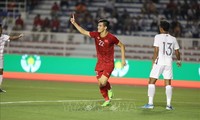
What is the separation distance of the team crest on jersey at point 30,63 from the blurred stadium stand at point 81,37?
6.39 ft

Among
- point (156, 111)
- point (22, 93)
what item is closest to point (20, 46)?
point (22, 93)

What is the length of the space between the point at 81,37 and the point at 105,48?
15.2 metres

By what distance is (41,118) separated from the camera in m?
13.1

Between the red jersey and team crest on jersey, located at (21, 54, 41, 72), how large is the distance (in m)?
13.6

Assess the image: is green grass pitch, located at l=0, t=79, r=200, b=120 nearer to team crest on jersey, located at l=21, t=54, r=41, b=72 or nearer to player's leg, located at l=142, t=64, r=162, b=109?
player's leg, located at l=142, t=64, r=162, b=109

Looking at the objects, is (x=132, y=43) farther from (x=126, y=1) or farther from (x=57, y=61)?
(x=126, y=1)

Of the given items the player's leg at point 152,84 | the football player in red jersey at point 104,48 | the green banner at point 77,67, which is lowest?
the green banner at point 77,67

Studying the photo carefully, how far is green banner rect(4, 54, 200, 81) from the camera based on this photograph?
2748 centimetres

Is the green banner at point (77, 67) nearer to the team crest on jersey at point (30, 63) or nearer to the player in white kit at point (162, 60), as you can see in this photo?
the team crest on jersey at point (30, 63)

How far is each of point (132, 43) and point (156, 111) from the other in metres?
15.1

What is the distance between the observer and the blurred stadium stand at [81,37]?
98.6 feet

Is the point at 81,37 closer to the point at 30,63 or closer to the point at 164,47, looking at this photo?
the point at 30,63

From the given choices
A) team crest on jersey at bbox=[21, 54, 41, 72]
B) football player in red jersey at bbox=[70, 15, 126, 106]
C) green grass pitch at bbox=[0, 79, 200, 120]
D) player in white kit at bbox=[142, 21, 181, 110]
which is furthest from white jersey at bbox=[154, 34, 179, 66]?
team crest on jersey at bbox=[21, 54, 41, 72]

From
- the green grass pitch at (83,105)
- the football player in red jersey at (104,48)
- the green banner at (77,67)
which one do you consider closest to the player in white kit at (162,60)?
the green grass pitch at (83,105)
